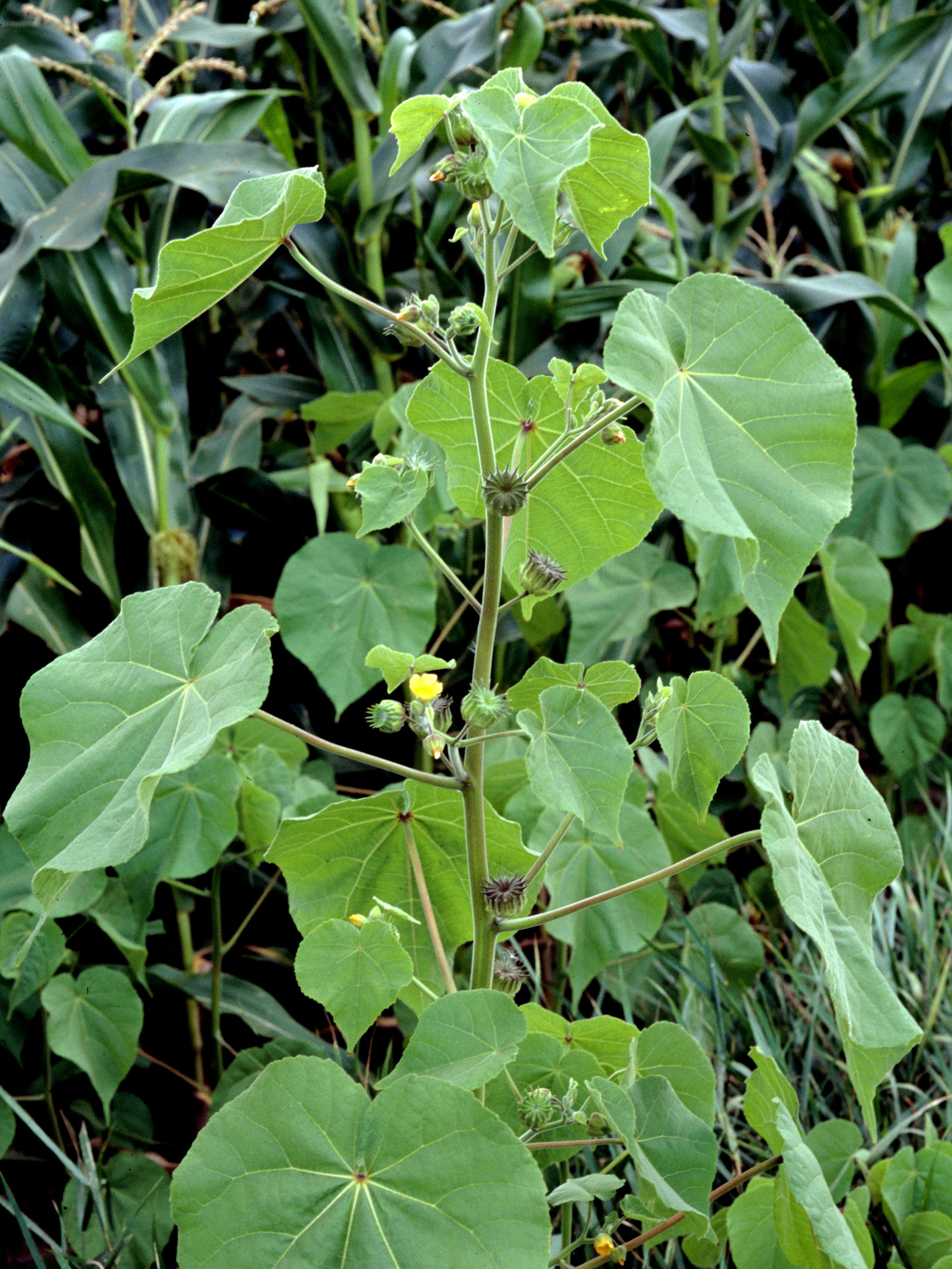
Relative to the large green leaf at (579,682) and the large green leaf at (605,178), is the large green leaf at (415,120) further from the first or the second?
the large green leaf at (579,682)

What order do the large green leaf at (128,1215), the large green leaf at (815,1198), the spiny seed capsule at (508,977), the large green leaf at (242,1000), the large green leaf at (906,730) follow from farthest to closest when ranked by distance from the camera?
the large green leaf at (906,730), the large green leaf at (242,1000), the large green leaf at (128,1215), the spiny seed capsule at (508,977), the large green leaf at (815,1198)

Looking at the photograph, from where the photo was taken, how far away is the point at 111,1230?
108 centimetres

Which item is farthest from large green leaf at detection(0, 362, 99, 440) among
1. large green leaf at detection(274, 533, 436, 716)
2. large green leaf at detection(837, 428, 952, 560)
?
large green leaf at detection(837, 428, 952, 560)

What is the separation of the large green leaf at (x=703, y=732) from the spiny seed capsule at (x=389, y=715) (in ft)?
0.59

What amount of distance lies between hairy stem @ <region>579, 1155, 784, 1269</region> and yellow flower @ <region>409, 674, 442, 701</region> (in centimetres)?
36

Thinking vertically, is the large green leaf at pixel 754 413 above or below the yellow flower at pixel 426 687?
above

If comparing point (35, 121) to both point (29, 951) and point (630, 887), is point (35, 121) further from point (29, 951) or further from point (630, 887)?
point (630, 887)

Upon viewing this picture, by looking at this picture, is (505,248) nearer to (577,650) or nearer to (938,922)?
(577,650)

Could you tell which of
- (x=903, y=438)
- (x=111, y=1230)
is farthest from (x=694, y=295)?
(x=903, y=438)

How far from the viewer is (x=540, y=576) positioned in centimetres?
65

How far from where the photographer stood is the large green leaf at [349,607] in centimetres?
134

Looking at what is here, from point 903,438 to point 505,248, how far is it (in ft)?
5.40

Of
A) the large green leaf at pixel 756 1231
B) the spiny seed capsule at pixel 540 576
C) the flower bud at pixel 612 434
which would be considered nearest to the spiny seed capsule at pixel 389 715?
the spiny seed capsule at pixel 540 576

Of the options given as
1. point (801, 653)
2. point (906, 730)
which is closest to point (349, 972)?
point (801, 653)
